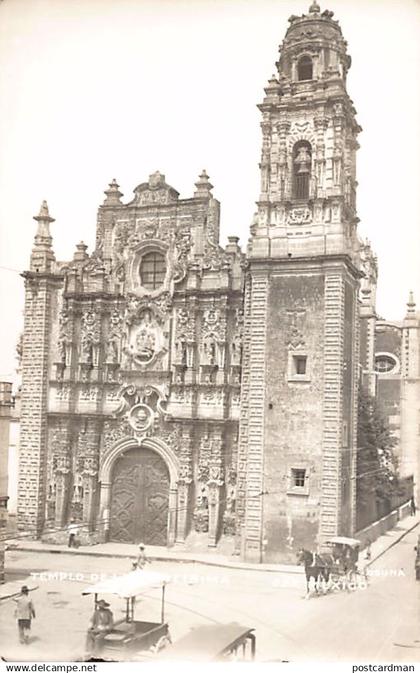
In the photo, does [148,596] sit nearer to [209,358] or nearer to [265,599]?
[265,599]

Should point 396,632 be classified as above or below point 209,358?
below

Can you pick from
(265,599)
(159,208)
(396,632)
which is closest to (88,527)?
(265,599)

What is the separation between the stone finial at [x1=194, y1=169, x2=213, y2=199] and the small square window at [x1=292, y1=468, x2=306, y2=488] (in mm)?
8640

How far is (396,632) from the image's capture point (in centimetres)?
1733

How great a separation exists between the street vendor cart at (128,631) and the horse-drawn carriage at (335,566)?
4.67 meters

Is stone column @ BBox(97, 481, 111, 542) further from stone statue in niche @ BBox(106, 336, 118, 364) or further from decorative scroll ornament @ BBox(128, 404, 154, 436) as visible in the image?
stone statue in niche @ BBox(106, 336, 118, 364)

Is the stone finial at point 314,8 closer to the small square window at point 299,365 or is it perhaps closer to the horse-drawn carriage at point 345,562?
the small square window at point 299,365

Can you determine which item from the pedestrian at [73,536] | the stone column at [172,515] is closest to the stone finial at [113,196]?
the stone column at [172,515]

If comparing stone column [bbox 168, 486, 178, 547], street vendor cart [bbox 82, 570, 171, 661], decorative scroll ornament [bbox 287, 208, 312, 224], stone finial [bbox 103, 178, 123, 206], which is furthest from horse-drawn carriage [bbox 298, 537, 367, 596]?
stone finial [bbox 103, 178, 123, 206]

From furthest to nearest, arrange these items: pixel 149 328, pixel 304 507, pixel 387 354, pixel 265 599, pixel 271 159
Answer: pixel 387 354 → pixel 149 328 → pixel 271 159 → pixel 304 507 → pixel 265 599

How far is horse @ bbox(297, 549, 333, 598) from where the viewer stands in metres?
20.7

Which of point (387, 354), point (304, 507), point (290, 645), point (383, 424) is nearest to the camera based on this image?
point (290, 645)

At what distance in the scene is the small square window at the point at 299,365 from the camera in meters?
23.9

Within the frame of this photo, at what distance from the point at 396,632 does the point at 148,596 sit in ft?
19.3
